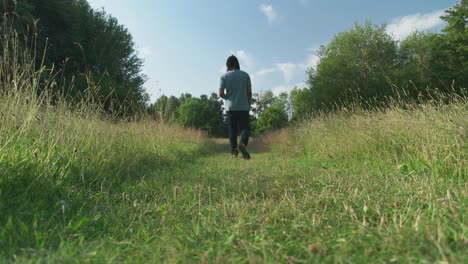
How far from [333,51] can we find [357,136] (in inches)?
1135

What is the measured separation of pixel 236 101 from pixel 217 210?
196 inches

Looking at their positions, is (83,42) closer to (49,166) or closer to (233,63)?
(233,63)

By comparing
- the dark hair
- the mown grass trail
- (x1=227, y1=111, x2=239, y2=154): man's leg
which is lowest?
the mown grass trail

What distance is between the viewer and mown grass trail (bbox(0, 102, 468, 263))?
1.33 m

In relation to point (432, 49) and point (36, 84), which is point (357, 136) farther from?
point (432, 49)

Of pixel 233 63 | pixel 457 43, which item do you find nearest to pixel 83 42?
pixel 233 63

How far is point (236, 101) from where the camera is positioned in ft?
22.7

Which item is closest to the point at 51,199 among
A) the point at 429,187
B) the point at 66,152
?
the point at 66,152

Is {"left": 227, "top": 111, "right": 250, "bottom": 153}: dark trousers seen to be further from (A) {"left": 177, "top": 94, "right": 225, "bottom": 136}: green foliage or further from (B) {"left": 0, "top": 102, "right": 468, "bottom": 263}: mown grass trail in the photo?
(A) {"left": 177, "top": 94, "right": 225, "bottom": 136}: green foliage

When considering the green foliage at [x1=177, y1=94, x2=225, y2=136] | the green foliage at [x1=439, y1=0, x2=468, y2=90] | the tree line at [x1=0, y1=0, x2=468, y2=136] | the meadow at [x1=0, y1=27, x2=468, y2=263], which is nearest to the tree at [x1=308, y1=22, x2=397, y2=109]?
the tree line at [x1=0, y1=0, x2=468, y2=136]

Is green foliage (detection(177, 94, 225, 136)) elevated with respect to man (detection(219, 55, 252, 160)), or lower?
elevated

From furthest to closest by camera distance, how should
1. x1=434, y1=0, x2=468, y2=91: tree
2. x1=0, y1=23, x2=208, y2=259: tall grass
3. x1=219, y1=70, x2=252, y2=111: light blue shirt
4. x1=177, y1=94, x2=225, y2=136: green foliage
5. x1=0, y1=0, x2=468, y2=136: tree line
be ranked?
x1=177, y1=94, x2=225, y2=136: green foliage < x1=434, y1=0, x2=468, y2=91: tree < x1=0, y1=0, x2=468, y2=136: tree line < x1=219, y1=70, x2=252, y2=111: light blue shirt < x1=0, y1=23, x2=208, y2=259: tall grass

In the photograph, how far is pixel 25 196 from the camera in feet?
7.14

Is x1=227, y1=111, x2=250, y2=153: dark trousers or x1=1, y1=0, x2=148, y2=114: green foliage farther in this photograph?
x1=1, y1=0, x2=148, y2=114: green foliage
